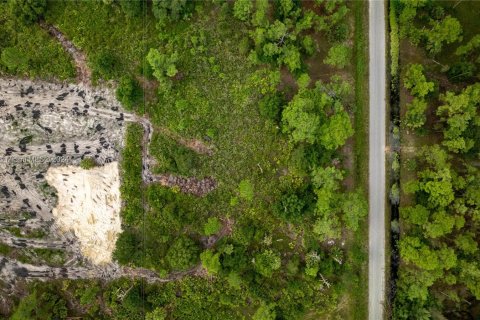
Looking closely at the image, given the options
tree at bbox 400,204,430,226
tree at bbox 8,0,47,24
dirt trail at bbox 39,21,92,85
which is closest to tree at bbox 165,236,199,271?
dirt trail at bbox 39,21,92,85

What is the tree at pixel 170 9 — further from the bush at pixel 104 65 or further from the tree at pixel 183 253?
the tree at pixel 183 253

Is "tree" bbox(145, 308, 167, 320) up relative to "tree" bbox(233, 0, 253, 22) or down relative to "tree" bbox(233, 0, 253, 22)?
down

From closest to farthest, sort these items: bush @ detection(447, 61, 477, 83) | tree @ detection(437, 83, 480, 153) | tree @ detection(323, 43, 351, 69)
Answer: tree @ detection(437, 83, 480, 153)
bush @ detection(447, 61, 477, 83)
tree @ detection(323, 43, 351, 69)

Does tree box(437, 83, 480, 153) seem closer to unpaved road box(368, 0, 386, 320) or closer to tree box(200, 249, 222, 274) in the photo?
unpaved road box(368, 0, 386, 320)

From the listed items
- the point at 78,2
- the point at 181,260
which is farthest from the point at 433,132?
the point at 78,2

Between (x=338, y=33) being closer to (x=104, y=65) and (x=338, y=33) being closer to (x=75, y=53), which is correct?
(x=104, y=65)

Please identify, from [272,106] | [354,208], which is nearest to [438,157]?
[354,208]

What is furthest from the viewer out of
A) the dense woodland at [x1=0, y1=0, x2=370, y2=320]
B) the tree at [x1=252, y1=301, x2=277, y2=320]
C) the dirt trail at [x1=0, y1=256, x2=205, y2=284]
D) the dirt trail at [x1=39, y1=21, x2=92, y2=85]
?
the dirt trail at [x1=0, y1=256, x2=205, y2=284]

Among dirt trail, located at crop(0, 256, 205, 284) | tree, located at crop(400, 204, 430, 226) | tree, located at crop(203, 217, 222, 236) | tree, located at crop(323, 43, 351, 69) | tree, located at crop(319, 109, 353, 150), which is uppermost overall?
tree, located at crop(323, 43, 351, 69)
